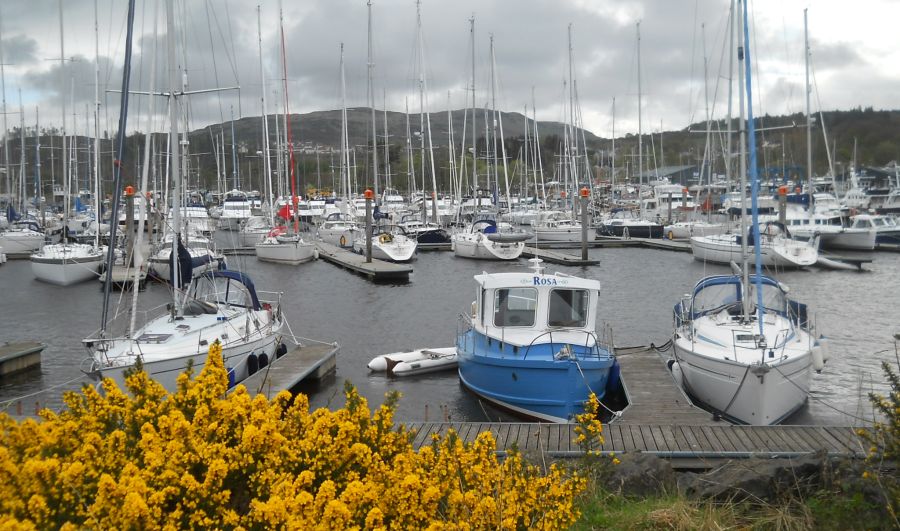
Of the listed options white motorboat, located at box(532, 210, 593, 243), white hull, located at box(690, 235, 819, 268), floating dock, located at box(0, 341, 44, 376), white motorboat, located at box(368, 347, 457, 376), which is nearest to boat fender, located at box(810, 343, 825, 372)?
white motorboat, located at box(368, 347, 457, 376)

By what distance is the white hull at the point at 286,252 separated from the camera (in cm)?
5275

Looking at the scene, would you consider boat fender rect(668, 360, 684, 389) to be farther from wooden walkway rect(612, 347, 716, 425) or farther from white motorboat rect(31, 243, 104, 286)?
white motorboat rect(31, 243, 104, 286)

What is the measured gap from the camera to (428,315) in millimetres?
34406

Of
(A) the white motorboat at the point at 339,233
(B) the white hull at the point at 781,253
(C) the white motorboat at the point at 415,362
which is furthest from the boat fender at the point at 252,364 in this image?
(A) the white motorboat at the point at 339,233

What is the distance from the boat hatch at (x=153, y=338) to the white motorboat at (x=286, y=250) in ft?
112

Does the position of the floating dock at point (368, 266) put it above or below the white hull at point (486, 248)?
below

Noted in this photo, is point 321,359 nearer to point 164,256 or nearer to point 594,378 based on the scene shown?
point 594,378

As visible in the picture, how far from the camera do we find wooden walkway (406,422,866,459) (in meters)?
12.5

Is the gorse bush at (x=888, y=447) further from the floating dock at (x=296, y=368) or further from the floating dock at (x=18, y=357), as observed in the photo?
the floating dock at (x=18, y=357)

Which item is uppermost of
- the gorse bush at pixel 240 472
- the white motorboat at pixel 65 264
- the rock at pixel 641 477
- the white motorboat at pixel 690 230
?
the white motorboat at pixel 690 230

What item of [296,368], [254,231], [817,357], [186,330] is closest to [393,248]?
[254,231]

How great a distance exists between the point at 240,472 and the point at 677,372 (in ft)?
52.1

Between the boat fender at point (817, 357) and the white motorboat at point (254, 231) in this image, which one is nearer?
the boat fender at point (817, 357)

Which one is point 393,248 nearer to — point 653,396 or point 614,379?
point 614,379
